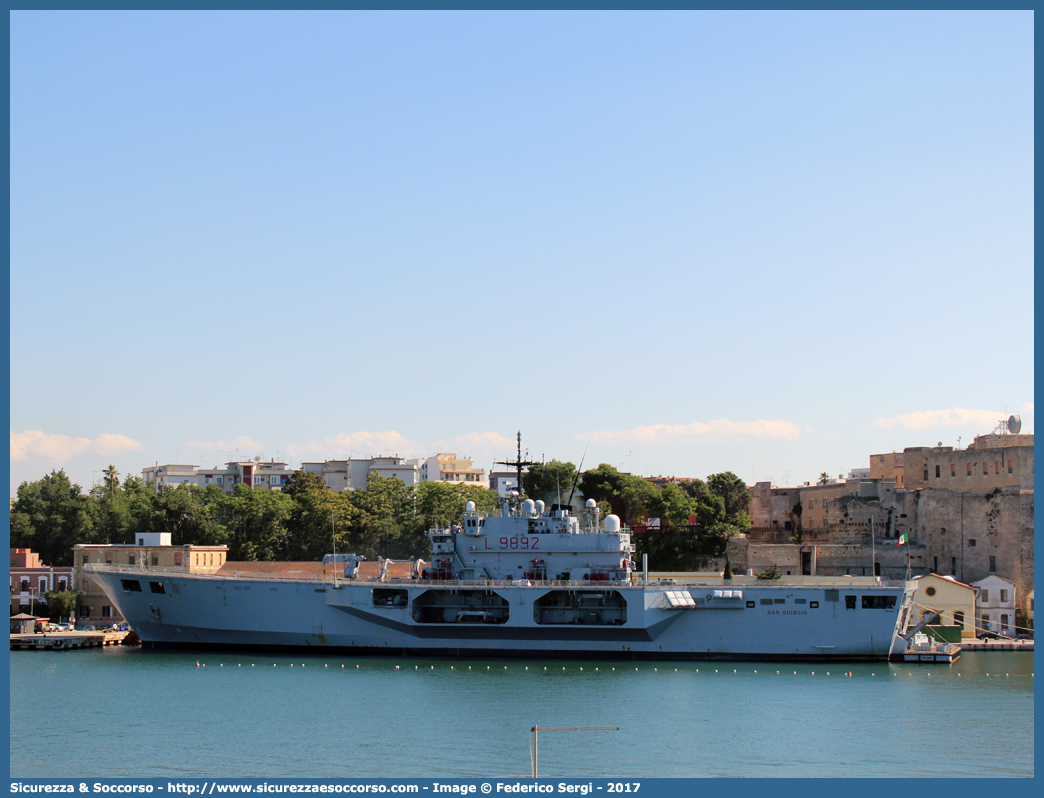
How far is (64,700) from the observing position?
2942 centimetres

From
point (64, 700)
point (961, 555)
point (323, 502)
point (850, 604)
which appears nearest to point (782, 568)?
point (961, 555)

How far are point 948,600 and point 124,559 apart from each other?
1385 inches

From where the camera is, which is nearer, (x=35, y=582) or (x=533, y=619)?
(x=533, y=619)

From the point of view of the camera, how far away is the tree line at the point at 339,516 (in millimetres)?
59719

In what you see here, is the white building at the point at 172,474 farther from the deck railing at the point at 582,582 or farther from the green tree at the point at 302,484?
the deck railing at the point at 582,582

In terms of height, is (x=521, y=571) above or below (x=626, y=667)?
above

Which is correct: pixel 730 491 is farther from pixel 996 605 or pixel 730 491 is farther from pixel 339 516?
pixel 339 516

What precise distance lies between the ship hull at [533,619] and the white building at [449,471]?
45.1 m

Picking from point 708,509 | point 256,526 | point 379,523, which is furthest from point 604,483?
point 256,526

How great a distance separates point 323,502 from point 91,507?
12785 millimetres

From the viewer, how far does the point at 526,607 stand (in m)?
37.6

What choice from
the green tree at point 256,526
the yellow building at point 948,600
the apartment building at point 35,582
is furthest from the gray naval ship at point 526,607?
the green tree at point 256,526
